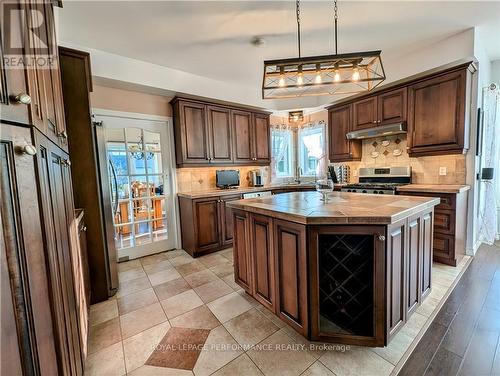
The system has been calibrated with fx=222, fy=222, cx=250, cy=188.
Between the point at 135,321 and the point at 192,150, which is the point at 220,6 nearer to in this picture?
the point at 192,150

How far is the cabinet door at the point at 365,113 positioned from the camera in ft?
11.4

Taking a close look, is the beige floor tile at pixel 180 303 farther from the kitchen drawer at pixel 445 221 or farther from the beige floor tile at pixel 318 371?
the kitchen drawer at pixel 445 221

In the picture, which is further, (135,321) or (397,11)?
(397,11)

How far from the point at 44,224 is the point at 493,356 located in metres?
2.57

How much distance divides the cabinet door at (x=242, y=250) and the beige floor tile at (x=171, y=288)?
0.67m

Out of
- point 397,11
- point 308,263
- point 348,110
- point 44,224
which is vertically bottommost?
point 308,263

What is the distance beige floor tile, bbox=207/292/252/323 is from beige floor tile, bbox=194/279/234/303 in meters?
0.07

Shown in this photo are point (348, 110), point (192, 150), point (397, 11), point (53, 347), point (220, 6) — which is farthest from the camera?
point (348, 110)

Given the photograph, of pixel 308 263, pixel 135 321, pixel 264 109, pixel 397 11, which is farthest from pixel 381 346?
pixel 264 109

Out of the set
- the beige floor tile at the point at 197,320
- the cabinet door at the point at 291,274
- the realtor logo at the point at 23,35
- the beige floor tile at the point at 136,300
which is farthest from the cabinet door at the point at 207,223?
the realtor logo at the point at 23,35

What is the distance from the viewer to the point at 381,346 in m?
1.42

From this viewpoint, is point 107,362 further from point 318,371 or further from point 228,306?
point 318,371

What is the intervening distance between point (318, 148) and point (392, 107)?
1588 mm

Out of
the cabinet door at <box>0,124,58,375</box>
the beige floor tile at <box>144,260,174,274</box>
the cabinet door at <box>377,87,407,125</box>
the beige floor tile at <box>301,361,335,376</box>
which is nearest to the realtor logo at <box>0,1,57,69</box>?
the cabinet door at <box>0,124,58,375</box>
